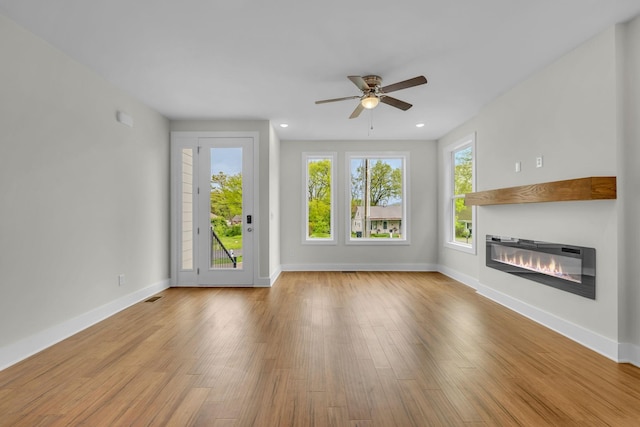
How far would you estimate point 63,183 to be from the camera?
3141mm

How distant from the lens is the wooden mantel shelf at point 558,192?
2.67 m

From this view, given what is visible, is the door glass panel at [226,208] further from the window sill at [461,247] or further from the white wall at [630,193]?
the white wall at [630,193]

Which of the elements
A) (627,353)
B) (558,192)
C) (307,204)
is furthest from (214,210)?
(627,353)

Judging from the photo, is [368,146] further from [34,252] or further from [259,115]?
[34,252]

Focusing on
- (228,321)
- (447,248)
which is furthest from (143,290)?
(447,248)

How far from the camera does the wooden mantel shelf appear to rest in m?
2.67

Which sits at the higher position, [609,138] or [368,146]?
[368,146]

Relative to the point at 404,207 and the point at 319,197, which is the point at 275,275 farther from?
the point at 404,207

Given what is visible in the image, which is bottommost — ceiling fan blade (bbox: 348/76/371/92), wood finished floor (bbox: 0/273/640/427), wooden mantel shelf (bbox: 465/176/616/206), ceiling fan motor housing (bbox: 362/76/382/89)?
wood finished floor (bbox: 0/273/640/427)

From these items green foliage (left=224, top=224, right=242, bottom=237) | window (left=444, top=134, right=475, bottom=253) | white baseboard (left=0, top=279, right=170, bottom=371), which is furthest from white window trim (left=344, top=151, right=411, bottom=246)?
white baseboard (left=0, top=279, right=170, bottom=371)

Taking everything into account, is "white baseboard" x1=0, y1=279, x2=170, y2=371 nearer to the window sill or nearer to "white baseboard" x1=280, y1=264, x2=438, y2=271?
"white baseboard" x1=280, y1=264, x2=438, y2=271

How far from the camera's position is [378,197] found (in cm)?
691

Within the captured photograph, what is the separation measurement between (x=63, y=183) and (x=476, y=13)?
3.91 m

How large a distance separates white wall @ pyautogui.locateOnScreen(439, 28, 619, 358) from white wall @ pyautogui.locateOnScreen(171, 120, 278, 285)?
3.30 m
